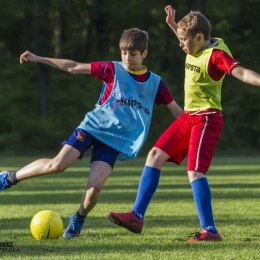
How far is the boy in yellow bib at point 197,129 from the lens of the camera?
685cm

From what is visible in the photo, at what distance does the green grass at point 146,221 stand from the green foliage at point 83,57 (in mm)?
16056

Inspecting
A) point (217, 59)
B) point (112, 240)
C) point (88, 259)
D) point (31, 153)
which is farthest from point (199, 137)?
point (31, 153)

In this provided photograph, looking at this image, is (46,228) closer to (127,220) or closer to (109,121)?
(127,220)

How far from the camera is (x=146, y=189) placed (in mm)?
7117

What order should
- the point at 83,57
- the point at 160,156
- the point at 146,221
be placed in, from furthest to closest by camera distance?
the point at 83,57
the point at 146,221
the point at 160,156

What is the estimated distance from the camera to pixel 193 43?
6926 mm

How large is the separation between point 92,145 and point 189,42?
1.22 metres

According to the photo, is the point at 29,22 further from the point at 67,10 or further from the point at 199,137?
the point at 199,137

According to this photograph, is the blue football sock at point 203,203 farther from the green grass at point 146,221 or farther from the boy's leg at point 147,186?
the boy's leg at point 147,186

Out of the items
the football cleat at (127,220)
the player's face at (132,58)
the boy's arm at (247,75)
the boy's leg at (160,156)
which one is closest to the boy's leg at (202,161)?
the boy's leg at (160,156)

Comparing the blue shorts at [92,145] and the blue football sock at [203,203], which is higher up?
the blue shorts at [92,145]

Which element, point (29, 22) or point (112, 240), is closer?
point (112, 240)

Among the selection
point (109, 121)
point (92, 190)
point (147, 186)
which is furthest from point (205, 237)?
point (109, 121)

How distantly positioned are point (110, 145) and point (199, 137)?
77 centimetres
